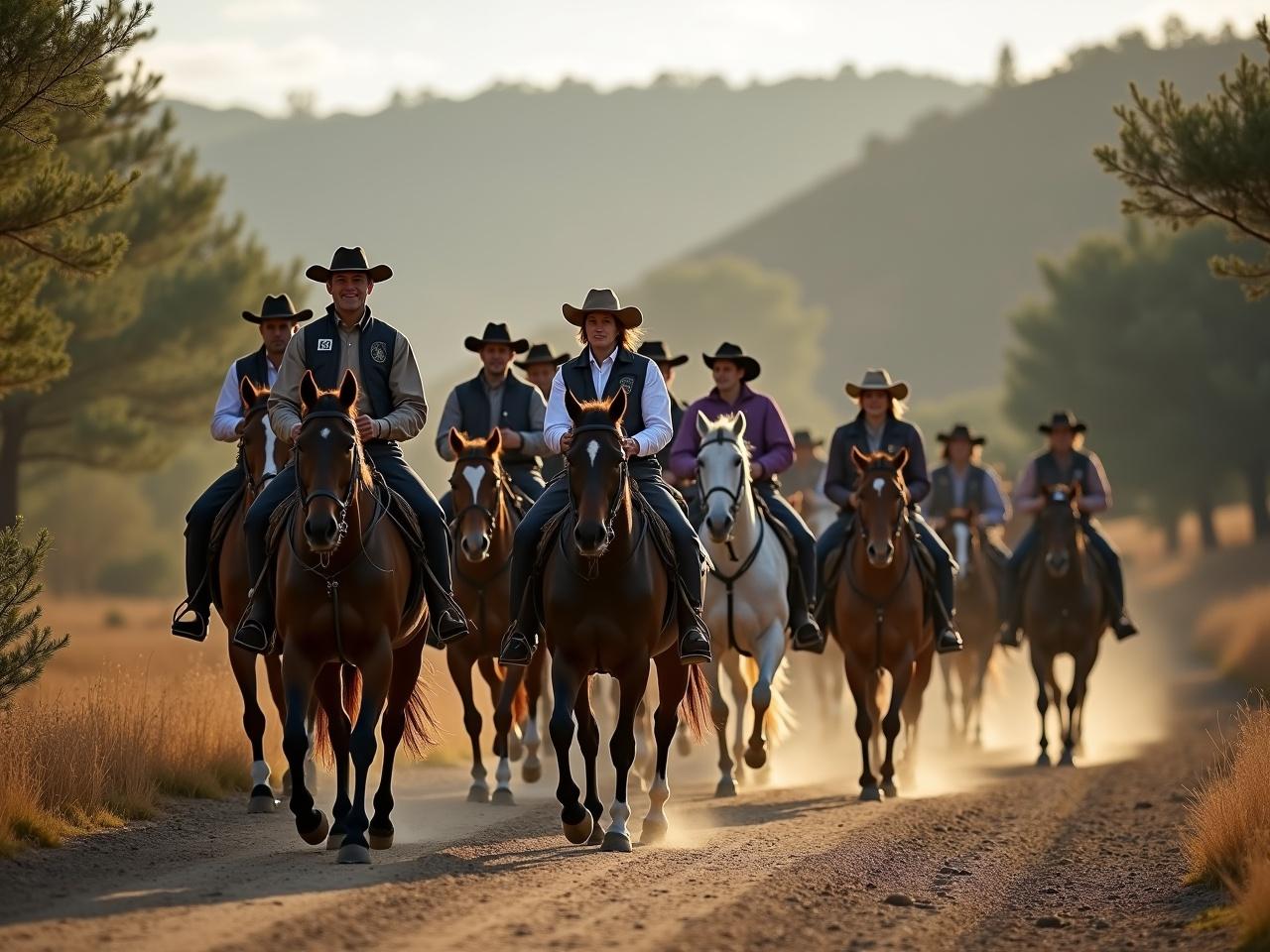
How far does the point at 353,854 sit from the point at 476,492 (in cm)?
507

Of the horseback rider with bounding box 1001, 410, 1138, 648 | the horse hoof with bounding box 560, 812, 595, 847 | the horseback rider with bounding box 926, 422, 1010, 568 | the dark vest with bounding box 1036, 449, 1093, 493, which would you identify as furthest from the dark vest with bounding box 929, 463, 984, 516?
the horse hoof with bounding box 560, 812, 595, 847

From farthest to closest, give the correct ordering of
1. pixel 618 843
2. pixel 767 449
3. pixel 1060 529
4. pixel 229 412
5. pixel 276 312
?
pixel 1060 529 → pixel 767 449 → pixel 276 312 → pixel 229 412 → pixel 618 843

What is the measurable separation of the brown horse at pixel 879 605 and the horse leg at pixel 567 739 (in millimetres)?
4729

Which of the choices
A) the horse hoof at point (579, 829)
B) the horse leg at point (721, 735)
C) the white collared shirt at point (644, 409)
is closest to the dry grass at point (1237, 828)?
the horse hoof at point (579, 829)

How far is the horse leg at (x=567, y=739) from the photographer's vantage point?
435 inches

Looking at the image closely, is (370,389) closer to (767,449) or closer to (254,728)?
(254,728)

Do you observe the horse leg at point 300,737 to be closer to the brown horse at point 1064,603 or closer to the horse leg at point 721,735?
the horse leg at point 721,735

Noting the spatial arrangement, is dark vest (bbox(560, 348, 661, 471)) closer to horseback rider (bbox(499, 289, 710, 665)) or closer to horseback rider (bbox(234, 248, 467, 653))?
horseback rider (bbox(499, 289, 710, 665))

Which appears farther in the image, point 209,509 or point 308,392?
point 209,509

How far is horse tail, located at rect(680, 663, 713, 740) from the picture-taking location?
12586 mm

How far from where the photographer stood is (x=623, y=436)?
1132 centimetres

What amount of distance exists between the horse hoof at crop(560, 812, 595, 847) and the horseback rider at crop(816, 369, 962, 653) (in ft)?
17.5

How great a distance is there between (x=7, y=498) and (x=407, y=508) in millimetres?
21966

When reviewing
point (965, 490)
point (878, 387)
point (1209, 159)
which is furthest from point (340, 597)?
point (965, 490)
